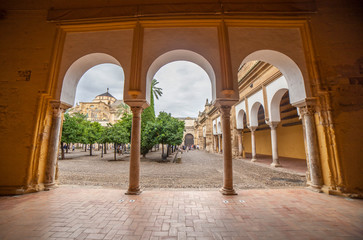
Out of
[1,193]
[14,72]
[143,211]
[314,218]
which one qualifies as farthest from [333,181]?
[14,72]

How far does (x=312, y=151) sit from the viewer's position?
4598 millimetres

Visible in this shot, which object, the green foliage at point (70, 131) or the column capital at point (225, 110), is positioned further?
the green foliage at point (70, 131)

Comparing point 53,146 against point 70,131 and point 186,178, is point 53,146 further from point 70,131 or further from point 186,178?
point 70,131

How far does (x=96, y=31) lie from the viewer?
211 inches

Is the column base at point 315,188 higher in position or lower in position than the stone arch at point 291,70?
lower

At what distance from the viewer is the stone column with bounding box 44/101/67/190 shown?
476 cm

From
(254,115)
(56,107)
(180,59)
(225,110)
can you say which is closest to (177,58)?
(180,59)

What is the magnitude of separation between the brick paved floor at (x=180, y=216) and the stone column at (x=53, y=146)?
61 centimetres

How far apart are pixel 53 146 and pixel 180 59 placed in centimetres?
526

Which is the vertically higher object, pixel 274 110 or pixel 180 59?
pixel 180 59

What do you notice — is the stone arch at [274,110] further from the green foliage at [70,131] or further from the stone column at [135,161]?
the green foliage at [70,131]

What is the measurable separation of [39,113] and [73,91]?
1.27 meters

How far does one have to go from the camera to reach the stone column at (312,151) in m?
4.50

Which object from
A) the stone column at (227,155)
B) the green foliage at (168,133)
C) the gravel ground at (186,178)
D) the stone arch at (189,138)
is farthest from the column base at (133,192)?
the stone arch at (189,138)
